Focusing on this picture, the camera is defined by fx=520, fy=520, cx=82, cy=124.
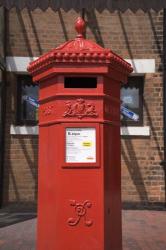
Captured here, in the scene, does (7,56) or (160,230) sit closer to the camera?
(160,230)

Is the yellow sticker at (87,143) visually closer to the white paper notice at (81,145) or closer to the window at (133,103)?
the white paper notice at (81,145)

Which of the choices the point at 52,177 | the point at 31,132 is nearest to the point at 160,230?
the point at 31,132

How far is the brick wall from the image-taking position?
10617 millimetres

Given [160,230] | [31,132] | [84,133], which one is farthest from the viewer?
[31,132]

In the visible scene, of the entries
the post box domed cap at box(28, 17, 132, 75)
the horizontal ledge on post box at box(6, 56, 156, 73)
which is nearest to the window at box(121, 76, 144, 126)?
the horizontal ledge on post box at box(6, 56, 156, 73)

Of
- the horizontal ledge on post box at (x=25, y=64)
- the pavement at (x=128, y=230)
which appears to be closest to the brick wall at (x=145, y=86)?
the horizontal ledge on post box at (x=25, y=64)

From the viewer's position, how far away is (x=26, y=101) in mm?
10969

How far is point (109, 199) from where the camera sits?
Answer: 4.55 metres

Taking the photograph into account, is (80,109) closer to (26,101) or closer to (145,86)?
(145,86)

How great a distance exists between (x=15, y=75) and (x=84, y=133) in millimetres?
6687

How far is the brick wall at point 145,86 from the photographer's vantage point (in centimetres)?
1062

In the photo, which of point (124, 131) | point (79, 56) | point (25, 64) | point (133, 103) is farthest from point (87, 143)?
point (133, 103)

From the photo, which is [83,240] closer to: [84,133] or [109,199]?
[109,199]

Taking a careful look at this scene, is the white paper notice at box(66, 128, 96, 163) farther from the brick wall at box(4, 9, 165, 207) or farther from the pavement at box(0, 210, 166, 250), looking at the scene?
the brick wall at box(4, 9, 165, 207)
